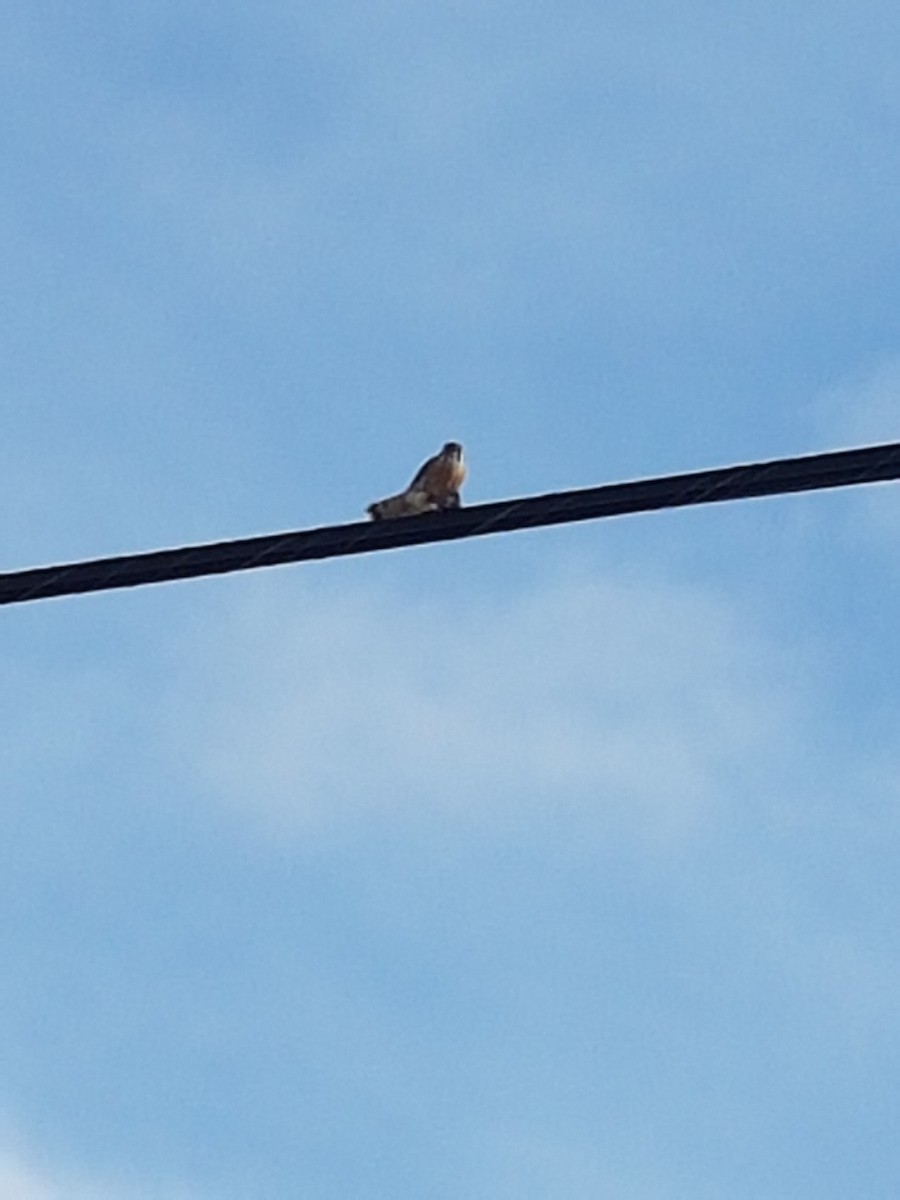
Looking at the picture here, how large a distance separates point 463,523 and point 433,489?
708cm

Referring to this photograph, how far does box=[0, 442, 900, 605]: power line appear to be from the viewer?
1434 centimetres

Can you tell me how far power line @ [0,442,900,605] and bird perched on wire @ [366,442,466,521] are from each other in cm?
612

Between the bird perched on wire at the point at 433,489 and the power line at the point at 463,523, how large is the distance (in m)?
6.12

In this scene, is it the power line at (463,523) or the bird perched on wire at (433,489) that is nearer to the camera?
the power line at (463,523)

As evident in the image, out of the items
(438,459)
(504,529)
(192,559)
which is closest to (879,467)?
(504,529)

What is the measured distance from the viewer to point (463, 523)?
48.3 feet

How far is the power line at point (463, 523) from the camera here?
14344 millimetres

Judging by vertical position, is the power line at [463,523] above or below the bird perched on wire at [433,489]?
below

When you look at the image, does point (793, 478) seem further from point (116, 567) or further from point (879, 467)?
point (116, 567)

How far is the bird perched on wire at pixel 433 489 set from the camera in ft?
69.0

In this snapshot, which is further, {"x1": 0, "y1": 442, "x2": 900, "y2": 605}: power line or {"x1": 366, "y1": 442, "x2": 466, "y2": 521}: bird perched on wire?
{"x1": 366, "y1": 442, "x2": 466, "y2": 521}: bird perched on wire

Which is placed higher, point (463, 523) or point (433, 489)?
point (433, 489)

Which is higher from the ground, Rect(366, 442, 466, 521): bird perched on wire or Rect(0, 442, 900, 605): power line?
Rect(366, 442, 466, 521): bird perched on wire

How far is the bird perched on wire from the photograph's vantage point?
21031mm
